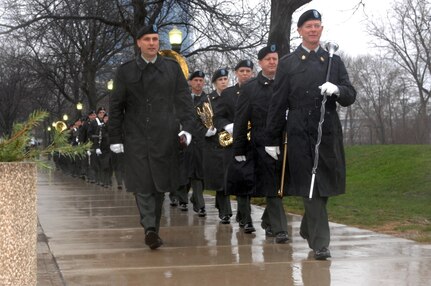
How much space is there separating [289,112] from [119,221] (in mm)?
4156

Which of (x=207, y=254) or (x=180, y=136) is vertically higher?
(x=180, y=136)

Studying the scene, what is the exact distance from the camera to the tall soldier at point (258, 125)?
27.6ft

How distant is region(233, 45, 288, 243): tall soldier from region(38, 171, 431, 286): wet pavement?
0.51 m

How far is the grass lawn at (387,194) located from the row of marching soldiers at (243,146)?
1536mm

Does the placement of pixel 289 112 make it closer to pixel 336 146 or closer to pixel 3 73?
pixel 336 146

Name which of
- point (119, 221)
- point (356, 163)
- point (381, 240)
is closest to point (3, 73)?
point (356, 163)

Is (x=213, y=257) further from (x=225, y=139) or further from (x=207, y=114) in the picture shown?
(x=207, y=114)

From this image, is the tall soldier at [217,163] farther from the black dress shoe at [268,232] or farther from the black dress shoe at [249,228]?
the black dress shoe at [268,232]

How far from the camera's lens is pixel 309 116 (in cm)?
704

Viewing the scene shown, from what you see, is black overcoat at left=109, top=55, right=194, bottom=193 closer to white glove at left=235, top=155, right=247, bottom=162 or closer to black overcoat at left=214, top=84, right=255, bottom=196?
white glove at left=235, top=155, right=247, bottom=162

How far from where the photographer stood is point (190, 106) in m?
8.13

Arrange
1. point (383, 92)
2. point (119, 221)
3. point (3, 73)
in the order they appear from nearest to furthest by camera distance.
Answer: point (119, 221) < point (3, 73) < point (383, 92)

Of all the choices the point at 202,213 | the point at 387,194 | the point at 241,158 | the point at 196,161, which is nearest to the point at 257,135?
the point at 241,158

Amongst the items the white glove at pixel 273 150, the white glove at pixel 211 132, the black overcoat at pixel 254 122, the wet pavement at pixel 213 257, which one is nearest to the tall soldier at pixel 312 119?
the white glove at pixel 273 150
